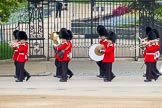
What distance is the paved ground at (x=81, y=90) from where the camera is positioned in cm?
1409

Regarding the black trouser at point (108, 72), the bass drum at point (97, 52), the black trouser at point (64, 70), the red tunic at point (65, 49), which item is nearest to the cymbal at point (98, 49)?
the bass drum at point (97, 52)

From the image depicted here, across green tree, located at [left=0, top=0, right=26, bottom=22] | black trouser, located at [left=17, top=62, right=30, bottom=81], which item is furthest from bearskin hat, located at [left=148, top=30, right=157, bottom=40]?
green tree, located at [left=0, top=0, right=26, bottom=22]

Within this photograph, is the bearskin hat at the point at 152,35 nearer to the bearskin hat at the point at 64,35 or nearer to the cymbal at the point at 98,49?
the cymbal at the point at 98,49

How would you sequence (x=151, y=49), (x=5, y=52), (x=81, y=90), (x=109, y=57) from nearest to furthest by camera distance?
(x=81, y=90) → (x=151, y=49) → (x=109, y=57) → (x=5, y=52)

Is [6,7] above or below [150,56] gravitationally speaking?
above

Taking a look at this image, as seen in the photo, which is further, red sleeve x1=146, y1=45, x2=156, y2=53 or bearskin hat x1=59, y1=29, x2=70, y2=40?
bearskin hat x1=59, y1=29, x2=70, y2=40

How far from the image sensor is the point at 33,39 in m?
23.8

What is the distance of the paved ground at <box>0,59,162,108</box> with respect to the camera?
46.2 ft

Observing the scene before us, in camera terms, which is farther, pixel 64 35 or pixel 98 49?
pixel 98 49

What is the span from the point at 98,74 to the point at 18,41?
320 cm

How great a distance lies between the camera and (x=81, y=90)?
16.2m

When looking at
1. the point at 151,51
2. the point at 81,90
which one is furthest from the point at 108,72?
the point at 81,90

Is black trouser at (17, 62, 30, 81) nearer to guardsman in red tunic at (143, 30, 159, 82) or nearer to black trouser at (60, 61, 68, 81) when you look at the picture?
black trouser at (60, 61, 68, 81)

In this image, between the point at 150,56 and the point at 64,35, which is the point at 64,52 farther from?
the point at 150,56
